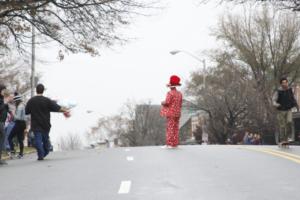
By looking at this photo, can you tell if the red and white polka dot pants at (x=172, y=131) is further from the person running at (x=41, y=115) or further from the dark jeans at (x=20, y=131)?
the dark jeans at (x=20, y=131)

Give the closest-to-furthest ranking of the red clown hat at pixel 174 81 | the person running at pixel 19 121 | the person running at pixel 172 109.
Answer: the person running at pixel 19 121 < the red clown hat at pixel 174 81 < the person running at pixel 172 109

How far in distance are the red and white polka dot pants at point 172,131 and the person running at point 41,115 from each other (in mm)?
3877

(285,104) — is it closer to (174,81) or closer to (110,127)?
(174,81)

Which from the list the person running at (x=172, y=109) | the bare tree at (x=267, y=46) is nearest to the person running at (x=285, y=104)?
the person running at (x=172, y=109)

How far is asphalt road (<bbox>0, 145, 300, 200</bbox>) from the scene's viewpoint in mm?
8914

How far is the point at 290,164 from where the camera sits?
1245cm

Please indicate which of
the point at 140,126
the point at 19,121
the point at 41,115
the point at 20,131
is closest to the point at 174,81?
the point at 41,115

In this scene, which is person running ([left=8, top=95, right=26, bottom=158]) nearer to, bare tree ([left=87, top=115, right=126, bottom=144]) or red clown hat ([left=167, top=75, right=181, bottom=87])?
red clown hat ([left=167, top=75, right=181, bottom=87])

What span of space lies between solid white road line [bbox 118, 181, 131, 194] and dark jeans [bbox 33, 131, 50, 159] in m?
6.08

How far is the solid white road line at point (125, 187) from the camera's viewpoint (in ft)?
30.3

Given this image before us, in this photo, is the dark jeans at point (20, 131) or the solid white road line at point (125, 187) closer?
the solid white road line at point (125, 187)

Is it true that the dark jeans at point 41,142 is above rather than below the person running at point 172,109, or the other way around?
below

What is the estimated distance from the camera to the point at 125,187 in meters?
9.65

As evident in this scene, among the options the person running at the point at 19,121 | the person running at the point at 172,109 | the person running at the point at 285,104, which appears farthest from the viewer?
the person running at the point at 172,109
